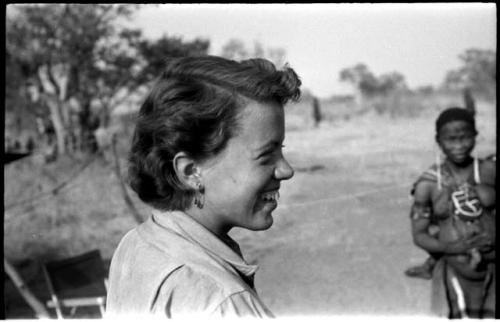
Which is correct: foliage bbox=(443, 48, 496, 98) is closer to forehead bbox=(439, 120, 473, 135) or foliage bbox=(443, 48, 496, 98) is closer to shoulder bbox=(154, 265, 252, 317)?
forehead bbox=(439, 120, 473, 135)

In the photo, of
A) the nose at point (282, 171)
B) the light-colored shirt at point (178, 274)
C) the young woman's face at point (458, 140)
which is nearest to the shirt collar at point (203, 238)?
the light-colored shirt at point (178, 274)

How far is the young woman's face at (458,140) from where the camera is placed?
3.50 metres

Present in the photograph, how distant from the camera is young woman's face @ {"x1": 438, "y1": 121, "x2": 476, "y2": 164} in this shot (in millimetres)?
3498

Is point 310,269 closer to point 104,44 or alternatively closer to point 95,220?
point 95,220

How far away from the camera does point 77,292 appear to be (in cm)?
400

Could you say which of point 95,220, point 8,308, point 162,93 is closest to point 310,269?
point 95,220

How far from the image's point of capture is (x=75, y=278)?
13.3 feet

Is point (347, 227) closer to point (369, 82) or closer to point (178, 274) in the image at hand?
point (369, 82)

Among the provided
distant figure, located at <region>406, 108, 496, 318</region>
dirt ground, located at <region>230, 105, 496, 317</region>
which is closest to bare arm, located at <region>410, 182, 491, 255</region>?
distant figure, located at <region>406, 108, 496, 318</region>

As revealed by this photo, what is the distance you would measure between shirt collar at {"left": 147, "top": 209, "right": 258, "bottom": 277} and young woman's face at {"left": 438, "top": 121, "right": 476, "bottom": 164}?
270 cm

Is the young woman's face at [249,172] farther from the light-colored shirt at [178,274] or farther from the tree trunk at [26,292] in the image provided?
the tree trunk at [26,292]

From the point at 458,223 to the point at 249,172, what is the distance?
8.77 ft

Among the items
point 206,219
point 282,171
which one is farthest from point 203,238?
point 282,171

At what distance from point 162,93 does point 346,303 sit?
4.31m
